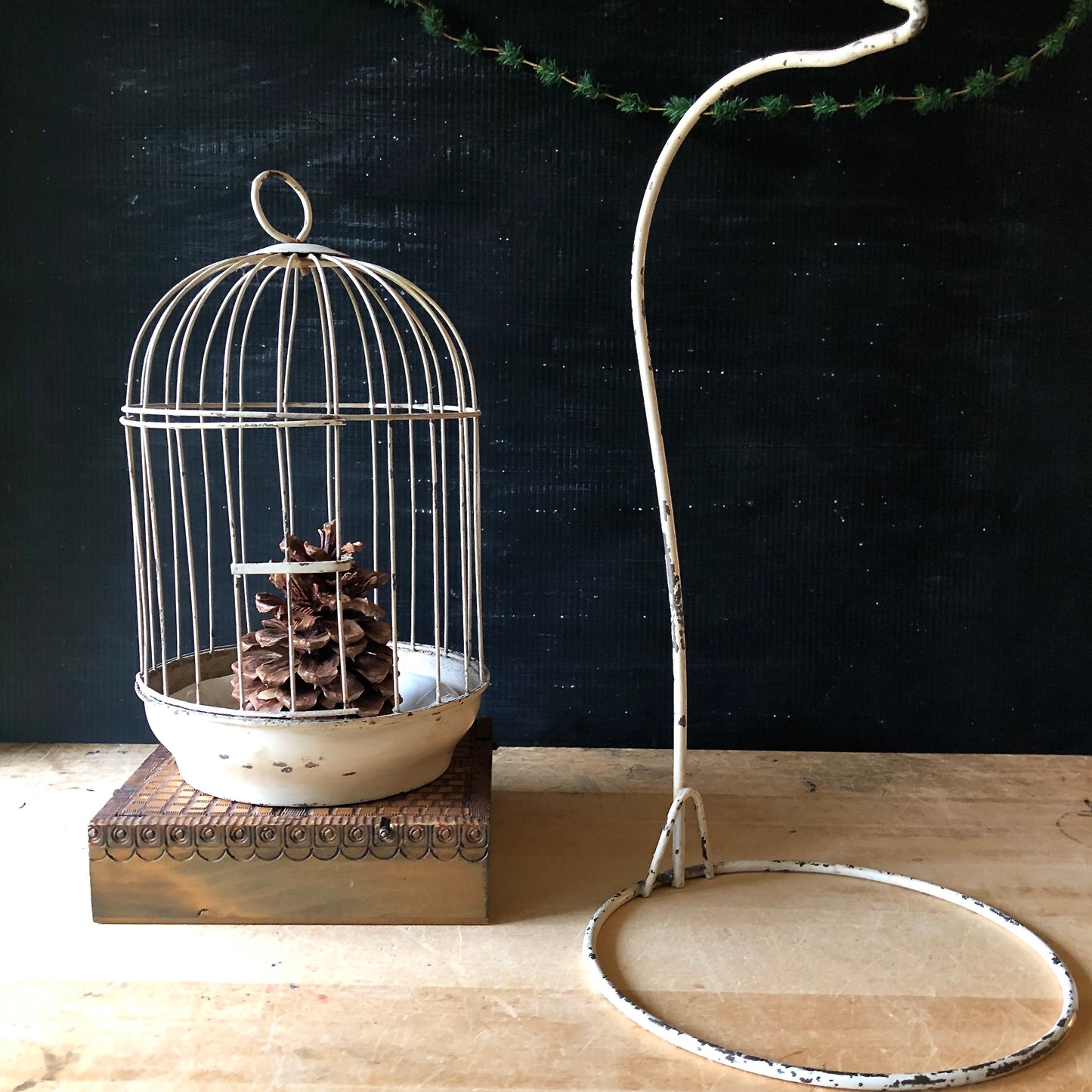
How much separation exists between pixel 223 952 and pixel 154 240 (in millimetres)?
1078

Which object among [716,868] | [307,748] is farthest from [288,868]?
[716,868]

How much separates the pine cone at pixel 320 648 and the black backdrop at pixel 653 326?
0.46 m

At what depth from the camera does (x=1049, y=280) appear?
170cm

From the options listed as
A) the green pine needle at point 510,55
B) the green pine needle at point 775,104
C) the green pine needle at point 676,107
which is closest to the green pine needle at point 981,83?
the green pine needle at point 775,104

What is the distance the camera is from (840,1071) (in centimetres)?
97

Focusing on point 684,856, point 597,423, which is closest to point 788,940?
point 684,856

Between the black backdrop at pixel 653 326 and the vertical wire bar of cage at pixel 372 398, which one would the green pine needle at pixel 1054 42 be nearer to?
the black backdrop at pixel 653 326

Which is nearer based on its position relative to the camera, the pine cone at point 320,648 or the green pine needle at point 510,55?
the pine cone at point 320,648

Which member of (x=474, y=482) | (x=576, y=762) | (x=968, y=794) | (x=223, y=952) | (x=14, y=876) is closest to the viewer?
(x=223, y=952)

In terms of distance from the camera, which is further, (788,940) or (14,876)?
(14,876)

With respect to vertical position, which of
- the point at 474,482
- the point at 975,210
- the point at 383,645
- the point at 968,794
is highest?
the point at 975,210

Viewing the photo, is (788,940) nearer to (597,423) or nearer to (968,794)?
(968,794)

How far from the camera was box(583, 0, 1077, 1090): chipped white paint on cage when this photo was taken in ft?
3.14

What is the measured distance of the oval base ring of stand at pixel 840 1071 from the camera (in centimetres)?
95
